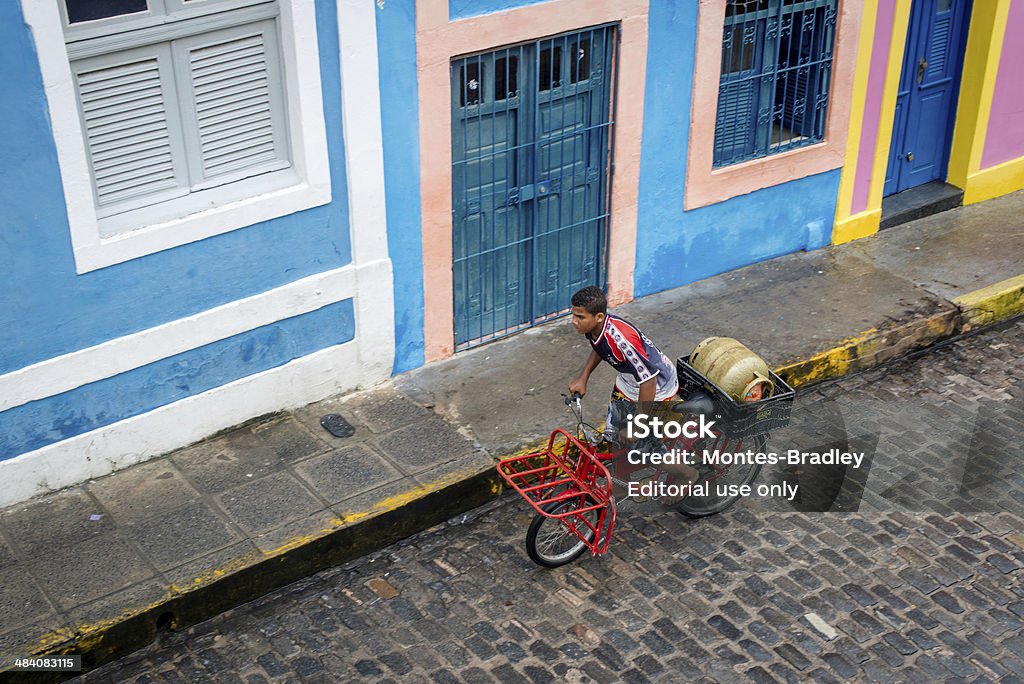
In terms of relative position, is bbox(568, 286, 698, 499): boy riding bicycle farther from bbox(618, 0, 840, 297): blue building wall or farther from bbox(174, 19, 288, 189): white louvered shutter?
bbox(618, 0, 840, 297): blue building wall

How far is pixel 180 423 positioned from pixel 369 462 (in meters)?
1.14

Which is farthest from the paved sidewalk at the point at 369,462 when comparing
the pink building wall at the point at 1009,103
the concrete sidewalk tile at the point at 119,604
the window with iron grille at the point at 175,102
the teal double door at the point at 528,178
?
the window with iron grille at the point at 175,102

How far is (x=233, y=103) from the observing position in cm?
689


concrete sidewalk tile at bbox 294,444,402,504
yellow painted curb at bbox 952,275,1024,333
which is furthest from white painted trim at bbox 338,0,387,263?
yellow painted curb at bbox 952,275,1024,333

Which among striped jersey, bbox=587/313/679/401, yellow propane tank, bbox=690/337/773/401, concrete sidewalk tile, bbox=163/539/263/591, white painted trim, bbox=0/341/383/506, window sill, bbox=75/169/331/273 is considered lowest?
concrete sidewalk tile, bbox=163/539/263/591

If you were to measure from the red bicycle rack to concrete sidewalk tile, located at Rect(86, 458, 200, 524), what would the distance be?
1.87 m

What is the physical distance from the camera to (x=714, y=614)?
20.9 feet

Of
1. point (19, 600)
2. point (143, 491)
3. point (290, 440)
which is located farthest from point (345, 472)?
point (19, 600)

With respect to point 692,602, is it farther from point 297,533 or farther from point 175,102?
point 175,102

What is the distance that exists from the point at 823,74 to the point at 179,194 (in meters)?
5.19

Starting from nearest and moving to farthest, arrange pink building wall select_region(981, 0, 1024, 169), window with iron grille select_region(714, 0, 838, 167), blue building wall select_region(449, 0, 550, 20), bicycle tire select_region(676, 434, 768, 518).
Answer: bicycle tire select_region(676, 434, 768, 518)
blue building wall select_region(449, 0, 550, 20)
window with iron grille select_region(714, 0, 838, 167)
pink building wall select_region(981, 0, 1024, 169)

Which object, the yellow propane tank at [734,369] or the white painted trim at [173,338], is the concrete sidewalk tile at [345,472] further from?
the yellow propane tank at [734,369]

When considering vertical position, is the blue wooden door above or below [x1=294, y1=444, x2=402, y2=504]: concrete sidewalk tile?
above

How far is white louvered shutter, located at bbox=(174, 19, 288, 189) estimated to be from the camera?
6.71 meters
